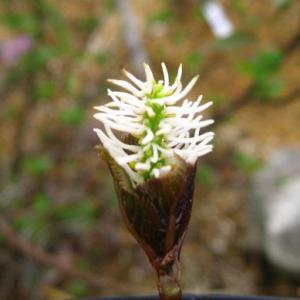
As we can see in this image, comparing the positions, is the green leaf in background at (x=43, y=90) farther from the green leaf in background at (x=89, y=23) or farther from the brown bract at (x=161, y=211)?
the brown bract at (x=161, y=211)

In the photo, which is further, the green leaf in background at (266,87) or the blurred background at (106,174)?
the blurred background at (106,174)

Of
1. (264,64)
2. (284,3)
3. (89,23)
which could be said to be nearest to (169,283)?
(284,3)

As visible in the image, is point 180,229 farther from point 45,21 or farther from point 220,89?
point 220,89

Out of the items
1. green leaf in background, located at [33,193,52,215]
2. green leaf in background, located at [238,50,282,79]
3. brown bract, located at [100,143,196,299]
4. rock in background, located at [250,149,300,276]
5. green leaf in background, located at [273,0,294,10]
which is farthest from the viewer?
rock in background, located at [250,149,300,276]

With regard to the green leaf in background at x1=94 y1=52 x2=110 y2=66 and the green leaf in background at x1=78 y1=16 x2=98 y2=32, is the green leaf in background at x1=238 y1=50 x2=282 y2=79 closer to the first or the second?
the green leaf in background at x1=94 y1=52 x2=110 y2=66

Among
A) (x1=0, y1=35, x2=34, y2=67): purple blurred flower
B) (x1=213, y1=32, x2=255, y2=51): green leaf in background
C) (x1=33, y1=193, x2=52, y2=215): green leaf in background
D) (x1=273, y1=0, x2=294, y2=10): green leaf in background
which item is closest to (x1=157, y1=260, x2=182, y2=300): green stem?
(x1=273, y1=0, x2=294, y2=10): green leaf in background

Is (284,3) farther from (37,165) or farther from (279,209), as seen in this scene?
(279,209)

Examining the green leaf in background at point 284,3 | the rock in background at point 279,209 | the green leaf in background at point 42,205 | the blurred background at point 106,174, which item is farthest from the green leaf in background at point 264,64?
the green leaf in background at point 42,205

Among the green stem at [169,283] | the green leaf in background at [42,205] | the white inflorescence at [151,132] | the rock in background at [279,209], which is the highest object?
the white inflorescence at [151,132]

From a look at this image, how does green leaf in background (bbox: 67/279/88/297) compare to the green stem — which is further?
green leaf in background (bbox: 67/279/88/297)
